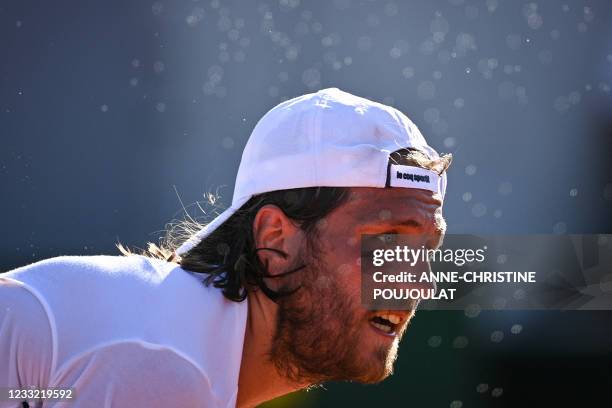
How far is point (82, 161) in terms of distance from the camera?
7.78 m

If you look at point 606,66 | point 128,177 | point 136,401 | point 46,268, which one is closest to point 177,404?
point 136,401

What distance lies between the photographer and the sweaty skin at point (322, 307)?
2.34 m

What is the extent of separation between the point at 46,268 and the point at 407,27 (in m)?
7.26

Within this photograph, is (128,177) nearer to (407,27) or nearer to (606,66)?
(407,27)

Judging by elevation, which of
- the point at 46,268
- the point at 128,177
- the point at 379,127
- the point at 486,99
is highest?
the point at 486,99

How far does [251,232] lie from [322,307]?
318 mm

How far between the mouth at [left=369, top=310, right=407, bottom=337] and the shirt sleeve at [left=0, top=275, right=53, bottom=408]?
0.99 meters

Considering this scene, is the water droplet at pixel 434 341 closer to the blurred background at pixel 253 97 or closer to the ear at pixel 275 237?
the blurred background at pixel 253 97

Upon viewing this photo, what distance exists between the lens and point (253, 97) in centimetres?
825

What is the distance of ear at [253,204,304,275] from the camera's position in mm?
2406

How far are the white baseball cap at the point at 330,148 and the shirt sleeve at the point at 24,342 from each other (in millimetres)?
904

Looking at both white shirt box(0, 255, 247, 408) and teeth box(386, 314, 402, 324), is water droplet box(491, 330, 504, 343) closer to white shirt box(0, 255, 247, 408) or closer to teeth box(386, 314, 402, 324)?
teeth box(386, 314, 402, 324)

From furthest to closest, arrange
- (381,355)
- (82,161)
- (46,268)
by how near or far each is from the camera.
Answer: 1. (82,161)
2. (381,355)
3. (46,268)

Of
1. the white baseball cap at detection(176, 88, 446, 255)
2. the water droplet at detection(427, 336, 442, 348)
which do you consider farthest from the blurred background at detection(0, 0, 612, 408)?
the white baseball cap at detection(176, 88, 446, 255)
